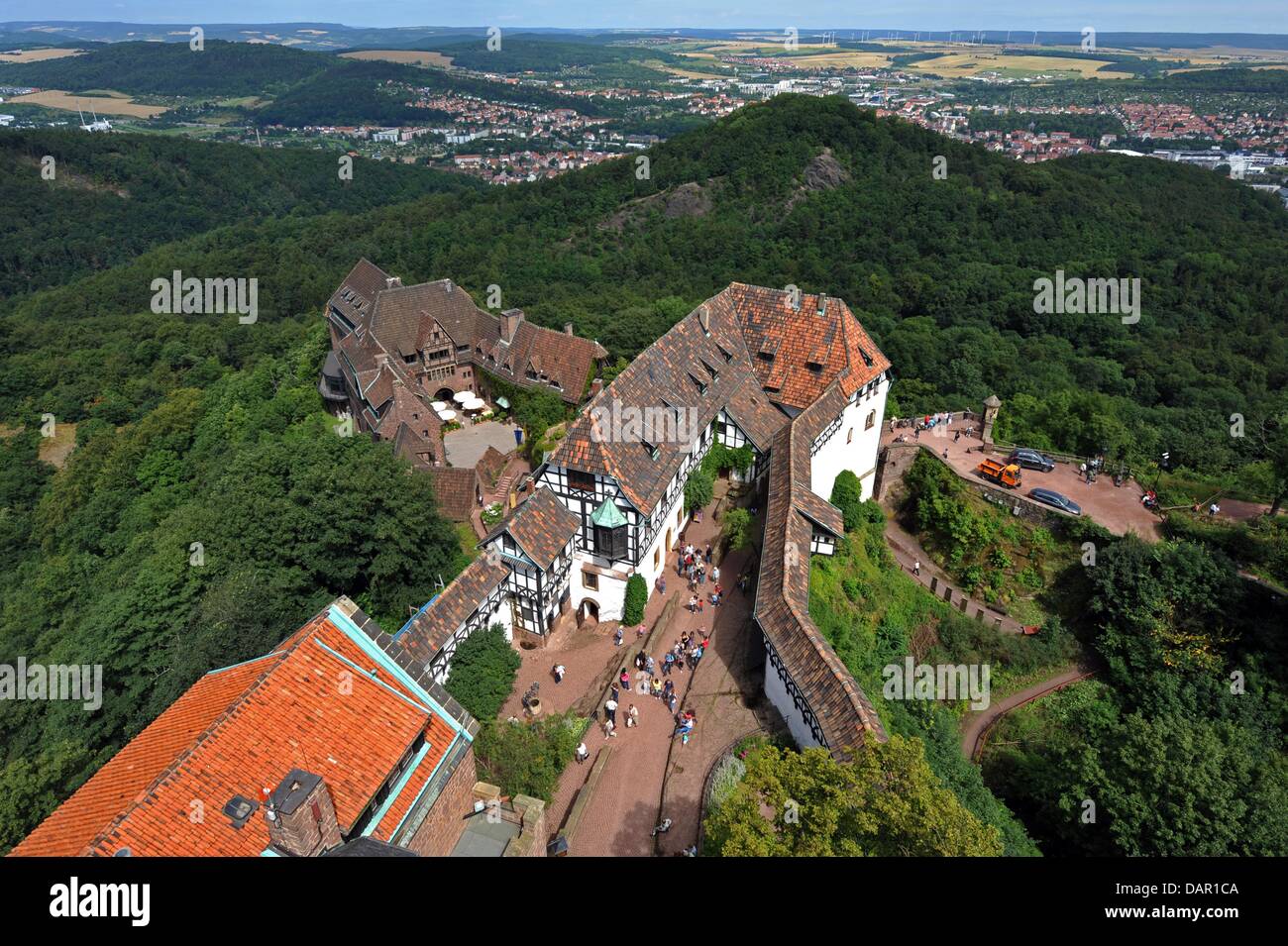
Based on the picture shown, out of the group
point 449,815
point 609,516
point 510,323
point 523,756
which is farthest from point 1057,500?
point 510,323

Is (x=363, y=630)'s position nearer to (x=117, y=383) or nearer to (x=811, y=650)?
(x=811, y=650)

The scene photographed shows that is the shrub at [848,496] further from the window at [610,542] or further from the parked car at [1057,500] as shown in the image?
the window at [610,542]

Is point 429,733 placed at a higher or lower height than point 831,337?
lower

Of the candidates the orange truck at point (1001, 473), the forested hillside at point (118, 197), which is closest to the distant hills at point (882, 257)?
the orange truck at point (1001, 473)

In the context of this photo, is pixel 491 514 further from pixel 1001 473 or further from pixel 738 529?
pixel 1001 473

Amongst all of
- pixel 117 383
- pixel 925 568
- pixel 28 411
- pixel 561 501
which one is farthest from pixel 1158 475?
pixel 28 411

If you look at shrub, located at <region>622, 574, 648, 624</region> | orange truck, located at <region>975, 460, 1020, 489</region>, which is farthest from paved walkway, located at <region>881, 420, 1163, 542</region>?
shrub, located at <region>622, 574, 648, 624</region>
